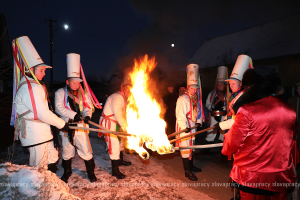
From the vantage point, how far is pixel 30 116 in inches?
119

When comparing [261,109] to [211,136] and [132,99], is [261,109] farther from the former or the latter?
[211,136]

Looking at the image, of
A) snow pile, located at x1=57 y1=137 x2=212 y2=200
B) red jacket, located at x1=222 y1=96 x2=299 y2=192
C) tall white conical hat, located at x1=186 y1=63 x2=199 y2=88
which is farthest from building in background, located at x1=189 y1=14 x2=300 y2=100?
red jacket, located at x1=222 y1=96 x2=299 y2=192

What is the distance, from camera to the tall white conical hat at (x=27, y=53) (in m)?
3.20

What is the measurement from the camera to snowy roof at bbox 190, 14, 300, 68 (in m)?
14.6

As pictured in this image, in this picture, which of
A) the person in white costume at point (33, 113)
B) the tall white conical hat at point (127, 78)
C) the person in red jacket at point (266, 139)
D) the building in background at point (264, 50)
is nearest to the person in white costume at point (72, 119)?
the person in white costume at point (33, 113)

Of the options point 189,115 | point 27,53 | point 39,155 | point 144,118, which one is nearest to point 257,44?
point 189,115

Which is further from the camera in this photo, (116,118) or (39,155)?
(116,118)

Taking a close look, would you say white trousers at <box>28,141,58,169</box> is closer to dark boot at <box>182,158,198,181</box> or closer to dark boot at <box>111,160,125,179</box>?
dark boot at <box>111,160,125,179</box>

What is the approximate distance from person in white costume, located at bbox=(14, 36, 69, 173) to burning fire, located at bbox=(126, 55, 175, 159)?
1.34 m

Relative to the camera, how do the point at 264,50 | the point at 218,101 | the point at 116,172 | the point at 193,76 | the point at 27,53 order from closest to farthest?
the point at 27,53
the point at 116,172
the point at 193,76
the point at 218,101
the point at 264,50

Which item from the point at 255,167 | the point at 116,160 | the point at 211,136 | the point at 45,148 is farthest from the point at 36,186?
the point at 211,136

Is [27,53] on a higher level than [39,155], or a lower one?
higher

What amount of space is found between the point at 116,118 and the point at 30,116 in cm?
173

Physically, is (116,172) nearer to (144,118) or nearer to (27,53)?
(144,118)
